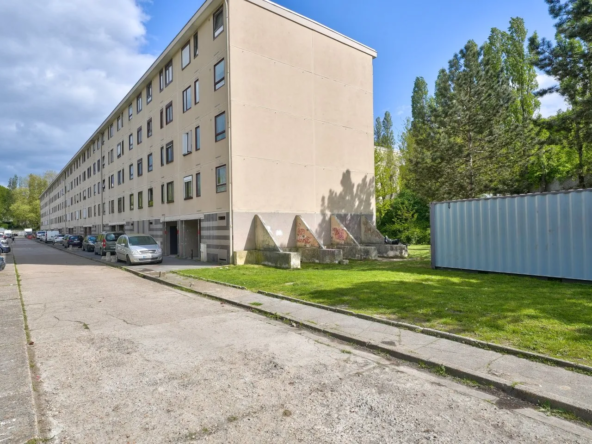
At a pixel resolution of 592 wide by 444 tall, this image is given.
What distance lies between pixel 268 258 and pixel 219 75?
10142 mm

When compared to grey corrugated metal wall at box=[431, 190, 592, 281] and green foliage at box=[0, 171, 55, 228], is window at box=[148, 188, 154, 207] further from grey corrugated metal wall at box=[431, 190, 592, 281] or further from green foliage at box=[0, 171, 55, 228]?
green foliage at box=[0, 171, 55, 228]

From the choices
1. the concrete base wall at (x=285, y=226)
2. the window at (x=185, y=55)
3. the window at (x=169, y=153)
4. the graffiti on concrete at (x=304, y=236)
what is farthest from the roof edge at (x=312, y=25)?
the graffiti on concrete at (x=304, y=236)

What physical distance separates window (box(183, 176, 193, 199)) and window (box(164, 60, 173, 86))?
308 inches

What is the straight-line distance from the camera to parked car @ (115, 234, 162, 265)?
18672 mm

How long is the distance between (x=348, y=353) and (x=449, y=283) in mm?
6069

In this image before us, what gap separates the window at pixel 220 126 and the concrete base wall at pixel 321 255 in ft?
23.7

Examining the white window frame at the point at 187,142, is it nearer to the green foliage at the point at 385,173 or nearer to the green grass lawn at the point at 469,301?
the green grass lawn at the point at 469,301

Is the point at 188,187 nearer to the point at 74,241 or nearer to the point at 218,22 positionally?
the point at 218,22

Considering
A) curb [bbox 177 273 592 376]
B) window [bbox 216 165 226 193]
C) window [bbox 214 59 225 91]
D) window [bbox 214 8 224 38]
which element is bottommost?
curb [bbox 177 273 592 376]

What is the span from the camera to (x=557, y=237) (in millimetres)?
10109

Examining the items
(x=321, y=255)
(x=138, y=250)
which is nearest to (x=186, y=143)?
(x=138, y=250)

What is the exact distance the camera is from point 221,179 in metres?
18.9

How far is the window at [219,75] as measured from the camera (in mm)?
18981

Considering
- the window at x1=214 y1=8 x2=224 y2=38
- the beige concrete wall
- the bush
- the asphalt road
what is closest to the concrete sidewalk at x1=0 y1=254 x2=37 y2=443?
the asphalt road
